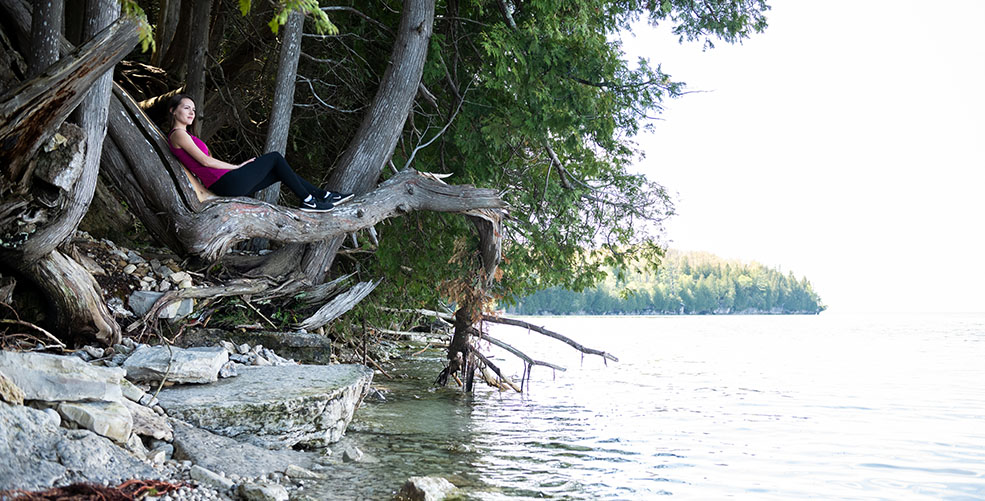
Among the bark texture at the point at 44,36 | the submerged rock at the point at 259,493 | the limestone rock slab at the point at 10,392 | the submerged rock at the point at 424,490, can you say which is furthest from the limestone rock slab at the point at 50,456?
the bark texture at the point at 44,36

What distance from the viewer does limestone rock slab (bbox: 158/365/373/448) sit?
554cm

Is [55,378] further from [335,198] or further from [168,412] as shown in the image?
[335,198]

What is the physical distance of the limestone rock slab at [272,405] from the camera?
5.54 meters

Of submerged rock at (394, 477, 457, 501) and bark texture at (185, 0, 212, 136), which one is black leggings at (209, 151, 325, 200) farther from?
submerged rock at (394, 477, 457, 501)

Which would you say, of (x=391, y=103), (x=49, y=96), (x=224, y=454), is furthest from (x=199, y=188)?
(x=224, y=454)

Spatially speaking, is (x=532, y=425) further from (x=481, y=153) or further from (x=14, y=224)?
(x=14, y=224)

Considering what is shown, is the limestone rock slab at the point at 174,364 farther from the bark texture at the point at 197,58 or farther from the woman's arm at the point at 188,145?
the bark texture at the point at 197,58

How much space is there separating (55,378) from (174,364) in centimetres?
126

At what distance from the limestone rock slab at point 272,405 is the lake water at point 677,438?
49cm

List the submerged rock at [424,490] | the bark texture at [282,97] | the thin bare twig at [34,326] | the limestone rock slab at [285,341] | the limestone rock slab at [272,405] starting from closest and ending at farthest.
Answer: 1. the submerged rock at [424,490]
2. the limestone rock slab at [272,405]
3. the thin bare twig at [34,326]
4. the limestone rock slab at [285,341]
5. the bark texture at [282,97]

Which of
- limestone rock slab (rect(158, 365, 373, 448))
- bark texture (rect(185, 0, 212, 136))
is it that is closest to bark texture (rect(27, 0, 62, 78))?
limestone rock slab (rect(158, 365, 373, 448))

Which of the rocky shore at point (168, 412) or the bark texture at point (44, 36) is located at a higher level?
the bark texture at point (44, 36)

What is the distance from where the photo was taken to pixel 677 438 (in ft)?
28.1

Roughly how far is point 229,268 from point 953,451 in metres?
8.64
